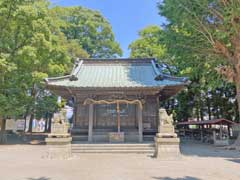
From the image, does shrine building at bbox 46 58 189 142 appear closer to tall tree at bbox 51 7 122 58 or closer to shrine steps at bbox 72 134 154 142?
shrine steps at bbox 72 134 154 142

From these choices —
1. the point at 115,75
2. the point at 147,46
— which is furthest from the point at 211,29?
the point at 147,46

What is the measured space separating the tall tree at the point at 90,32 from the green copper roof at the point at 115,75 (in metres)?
17.5

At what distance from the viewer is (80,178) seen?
618 centimetres

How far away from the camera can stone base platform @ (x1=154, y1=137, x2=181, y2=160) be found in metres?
9.83

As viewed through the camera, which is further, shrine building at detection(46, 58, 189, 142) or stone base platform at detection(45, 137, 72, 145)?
shrine building at detection(46, 58, 189, 142)

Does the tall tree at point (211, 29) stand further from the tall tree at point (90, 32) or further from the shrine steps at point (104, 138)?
the tall tree at point (90, 32)

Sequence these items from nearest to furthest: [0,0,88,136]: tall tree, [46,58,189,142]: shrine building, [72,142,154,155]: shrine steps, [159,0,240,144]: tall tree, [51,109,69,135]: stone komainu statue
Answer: [51,109,69,135]: stone komainu statue → [72,142,154,155]: shrine steps → [159,0,240,144]: tall tree → [46,58,189,142]: shrine building → [0,0,88,136]: tall tree

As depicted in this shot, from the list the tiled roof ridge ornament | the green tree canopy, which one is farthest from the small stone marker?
the green tree canopy

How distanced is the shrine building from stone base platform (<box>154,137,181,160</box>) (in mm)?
3229

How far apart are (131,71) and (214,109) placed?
51.4 ft

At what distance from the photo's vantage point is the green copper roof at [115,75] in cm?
1309

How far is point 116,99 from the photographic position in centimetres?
1397

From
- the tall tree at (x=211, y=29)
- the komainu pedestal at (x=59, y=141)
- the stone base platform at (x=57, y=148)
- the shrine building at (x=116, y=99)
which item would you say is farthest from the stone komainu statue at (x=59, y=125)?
the tall tree at (x=211, y=29)

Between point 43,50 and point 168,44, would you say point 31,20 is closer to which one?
point 43,50
